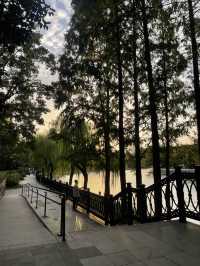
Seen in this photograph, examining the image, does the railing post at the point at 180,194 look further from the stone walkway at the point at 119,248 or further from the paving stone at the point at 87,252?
the paving stone at the point at 87,252

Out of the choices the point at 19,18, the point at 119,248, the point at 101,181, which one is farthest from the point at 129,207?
the point at 101,181

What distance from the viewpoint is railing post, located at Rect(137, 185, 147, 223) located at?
716 centimetres

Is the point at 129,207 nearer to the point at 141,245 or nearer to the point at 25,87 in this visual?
the point at 141,245

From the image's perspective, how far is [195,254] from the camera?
4.52 m

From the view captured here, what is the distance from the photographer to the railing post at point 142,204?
7163mm

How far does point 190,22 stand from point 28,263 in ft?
29.7

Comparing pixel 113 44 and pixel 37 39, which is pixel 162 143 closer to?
pixel 113 44

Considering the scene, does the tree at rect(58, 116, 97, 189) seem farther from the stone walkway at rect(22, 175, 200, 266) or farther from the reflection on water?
the stone walkway at rect(22, 175, 200, 266)

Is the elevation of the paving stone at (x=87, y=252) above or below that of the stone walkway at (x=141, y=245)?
below

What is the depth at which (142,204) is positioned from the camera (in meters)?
7.20

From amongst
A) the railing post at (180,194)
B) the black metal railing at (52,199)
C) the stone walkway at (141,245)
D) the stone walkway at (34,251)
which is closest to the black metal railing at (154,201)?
the railing post at (180,194)

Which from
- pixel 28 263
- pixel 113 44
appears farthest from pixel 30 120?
pixel 28 263

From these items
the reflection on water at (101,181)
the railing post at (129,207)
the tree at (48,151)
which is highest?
the tree at (48,151)

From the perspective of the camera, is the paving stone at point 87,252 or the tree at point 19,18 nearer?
the paving stone at point 87,252
